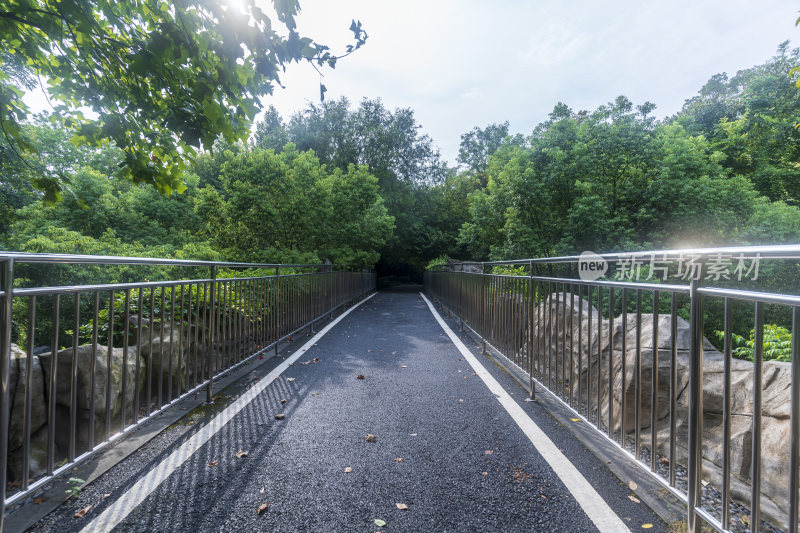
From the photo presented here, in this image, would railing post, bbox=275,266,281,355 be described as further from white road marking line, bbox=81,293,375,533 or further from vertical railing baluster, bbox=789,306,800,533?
vertical railing baluster, bbox=789,306,800,533

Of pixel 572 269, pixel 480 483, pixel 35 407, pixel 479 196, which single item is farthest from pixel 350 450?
pixel 479 196

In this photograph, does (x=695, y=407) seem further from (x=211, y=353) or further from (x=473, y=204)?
(x=473, y=204)

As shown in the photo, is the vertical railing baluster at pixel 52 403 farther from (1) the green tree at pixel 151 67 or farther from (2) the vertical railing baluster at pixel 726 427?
(2) the vertical railing baluster at pixel 726 427

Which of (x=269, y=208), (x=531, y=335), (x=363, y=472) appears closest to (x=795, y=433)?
(x=363, y=472)

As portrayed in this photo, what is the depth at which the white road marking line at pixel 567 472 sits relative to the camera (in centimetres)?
214

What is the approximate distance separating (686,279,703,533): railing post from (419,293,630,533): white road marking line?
382 millimetres

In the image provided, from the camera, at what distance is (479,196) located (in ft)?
98.8

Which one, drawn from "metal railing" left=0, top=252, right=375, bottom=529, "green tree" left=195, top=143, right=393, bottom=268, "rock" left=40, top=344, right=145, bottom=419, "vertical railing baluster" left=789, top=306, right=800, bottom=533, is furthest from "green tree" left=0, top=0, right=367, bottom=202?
"green tree" left=195, top=143, right=393, bottom=268

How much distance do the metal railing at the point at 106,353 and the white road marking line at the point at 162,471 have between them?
1.19ft

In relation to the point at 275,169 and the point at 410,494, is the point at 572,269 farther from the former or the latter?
the point at 275,169

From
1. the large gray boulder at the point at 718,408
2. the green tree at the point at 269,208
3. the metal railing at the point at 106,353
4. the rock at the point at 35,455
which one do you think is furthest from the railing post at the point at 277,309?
the green tree at the point at 269,208

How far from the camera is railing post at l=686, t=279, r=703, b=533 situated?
199cm

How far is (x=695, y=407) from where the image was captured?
2047 mm

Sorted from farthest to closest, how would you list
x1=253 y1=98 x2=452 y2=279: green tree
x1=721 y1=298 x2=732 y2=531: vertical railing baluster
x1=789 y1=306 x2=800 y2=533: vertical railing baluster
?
x1=253 y1=98 x2=452 y2=279: green tree → x1=721 y1=298 x2=732 y2=531: vertical railing baluster → x1=789 y1=306 x2=800 y2=533: vertical railing baluster
